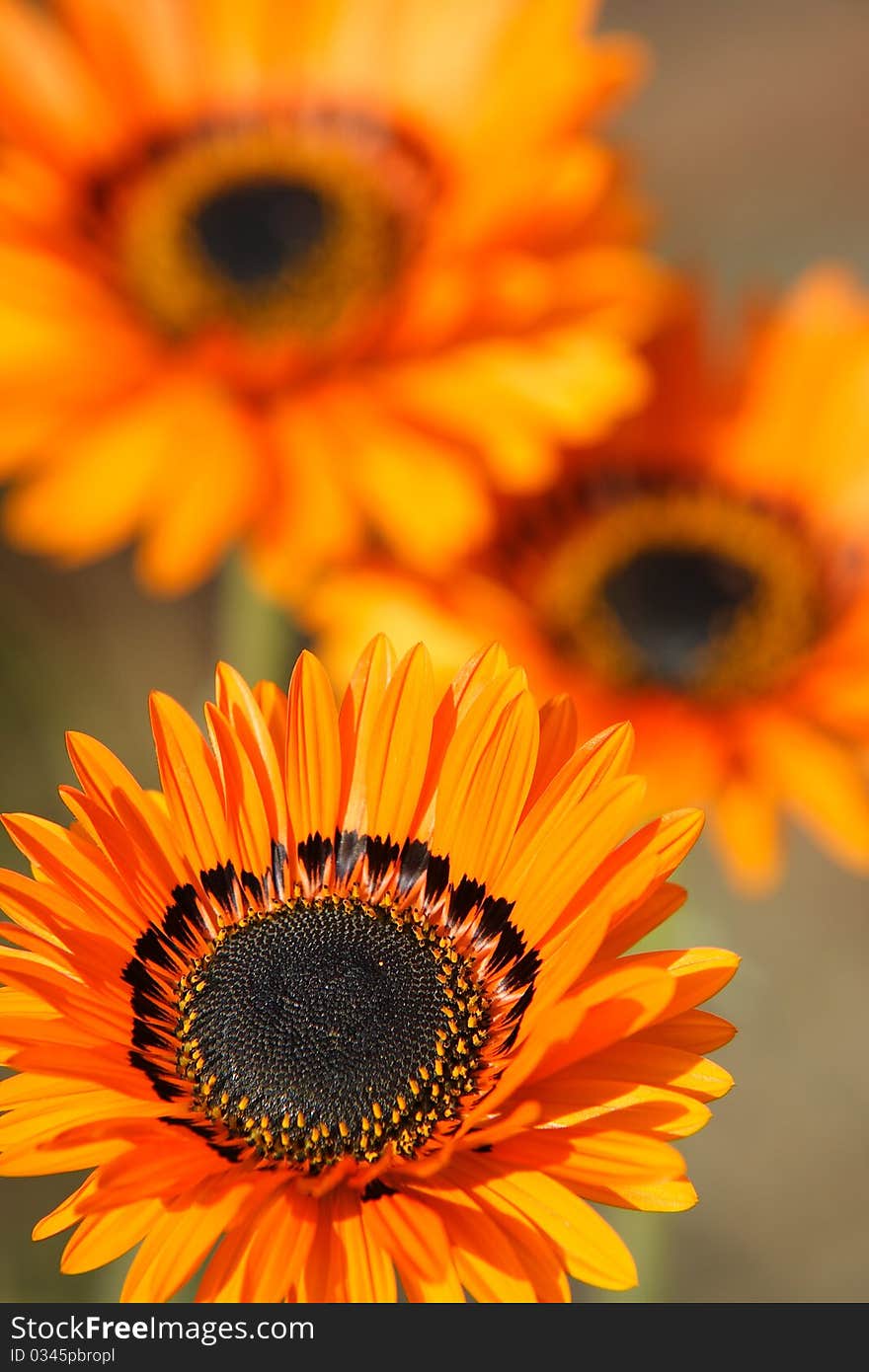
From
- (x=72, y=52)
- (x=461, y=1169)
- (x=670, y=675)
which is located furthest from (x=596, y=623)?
(x=461, y=1169)

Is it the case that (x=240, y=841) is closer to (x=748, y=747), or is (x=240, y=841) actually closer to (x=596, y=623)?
(x=748, y=747)

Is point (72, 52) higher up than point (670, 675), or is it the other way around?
point (72, 52)

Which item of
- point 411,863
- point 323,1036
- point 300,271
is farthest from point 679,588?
point 323,1036

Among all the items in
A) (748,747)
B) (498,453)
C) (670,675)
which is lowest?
(748,747)

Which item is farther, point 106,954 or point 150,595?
point 150,595

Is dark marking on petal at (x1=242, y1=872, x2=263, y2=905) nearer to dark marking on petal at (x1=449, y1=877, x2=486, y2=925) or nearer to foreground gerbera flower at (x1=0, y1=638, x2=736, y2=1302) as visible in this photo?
foreground gerbera flower at (x1=0, y1=638, x2=736, y2=1302)

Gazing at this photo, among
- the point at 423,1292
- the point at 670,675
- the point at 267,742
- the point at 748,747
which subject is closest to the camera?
the point at 423,1292
